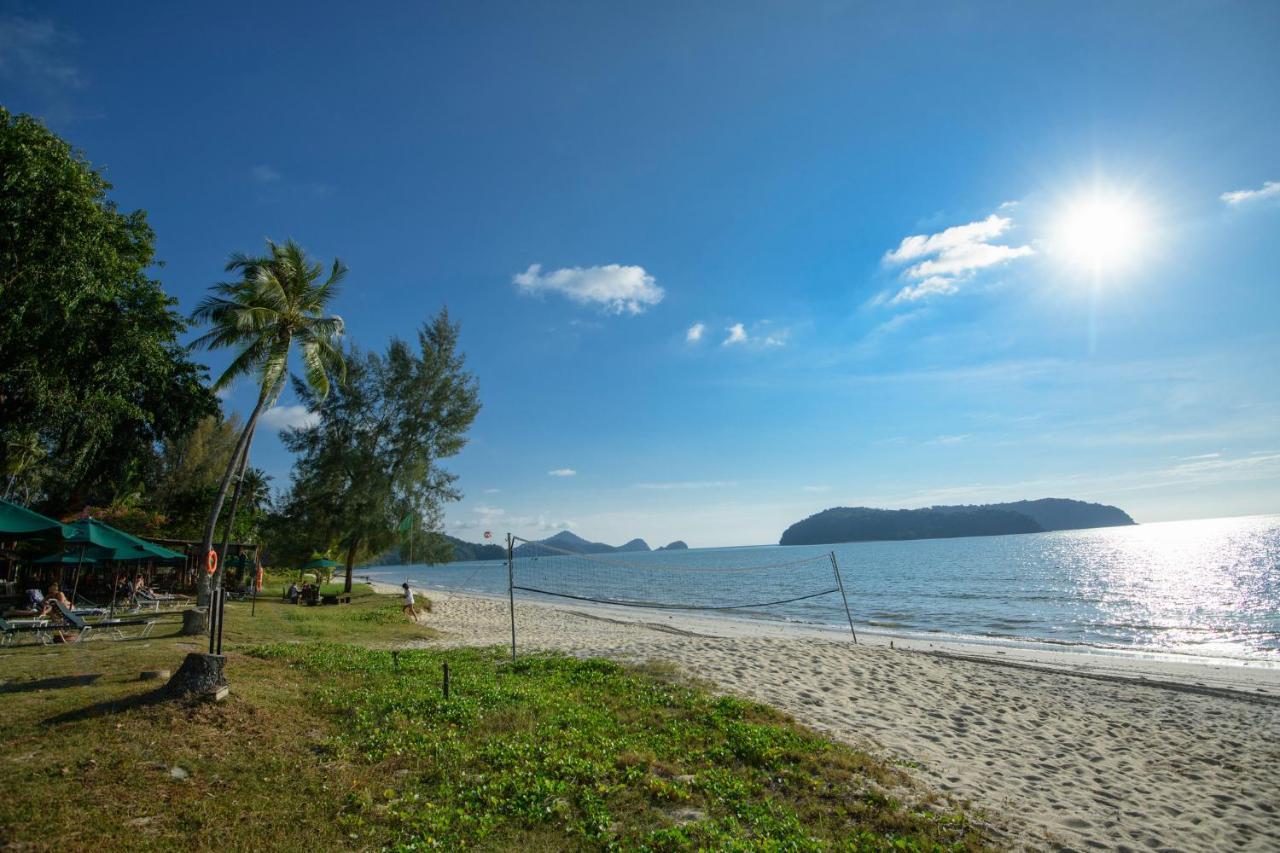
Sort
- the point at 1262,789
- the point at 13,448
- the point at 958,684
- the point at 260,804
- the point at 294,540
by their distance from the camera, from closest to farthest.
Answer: the point at 260,804 < the point at 1262,789 < the point at 958,684 < the point at 13,448 < the point at 294,540

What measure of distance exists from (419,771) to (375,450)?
2327 centimetres

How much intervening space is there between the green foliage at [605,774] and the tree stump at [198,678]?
1.44 metres

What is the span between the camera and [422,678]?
10156 millimetres

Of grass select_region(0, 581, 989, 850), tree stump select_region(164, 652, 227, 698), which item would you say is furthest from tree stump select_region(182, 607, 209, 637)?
tree stump select_region(164, 652, 227, 698)

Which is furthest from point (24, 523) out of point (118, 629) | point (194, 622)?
point (194, 622)

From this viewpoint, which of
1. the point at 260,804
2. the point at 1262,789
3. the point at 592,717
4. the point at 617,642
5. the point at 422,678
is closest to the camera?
the point at 260,804

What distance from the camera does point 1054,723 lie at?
10.3 meters

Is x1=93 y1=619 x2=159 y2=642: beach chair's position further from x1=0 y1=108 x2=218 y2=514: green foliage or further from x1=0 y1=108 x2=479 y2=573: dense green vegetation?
x1=0 y1=108 x2=218 y2=514: green foliage

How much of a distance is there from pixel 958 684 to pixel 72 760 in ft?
49.0

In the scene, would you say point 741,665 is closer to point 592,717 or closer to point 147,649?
point 592,717

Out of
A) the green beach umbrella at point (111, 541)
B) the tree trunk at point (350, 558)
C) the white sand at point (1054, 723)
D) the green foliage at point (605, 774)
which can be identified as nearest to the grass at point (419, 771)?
the green foliage at point (605, 774)

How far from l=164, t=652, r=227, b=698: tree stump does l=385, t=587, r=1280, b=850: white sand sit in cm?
787

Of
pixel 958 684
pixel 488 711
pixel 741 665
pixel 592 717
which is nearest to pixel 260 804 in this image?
pixel 488 711

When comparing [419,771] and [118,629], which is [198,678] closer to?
[419,771]
